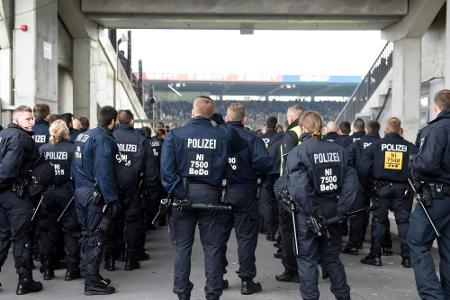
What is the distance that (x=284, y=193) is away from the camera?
5402 mm

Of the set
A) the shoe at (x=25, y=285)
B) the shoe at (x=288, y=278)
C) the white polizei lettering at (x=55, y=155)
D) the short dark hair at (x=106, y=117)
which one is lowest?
the shoe at (x=288, y=278)

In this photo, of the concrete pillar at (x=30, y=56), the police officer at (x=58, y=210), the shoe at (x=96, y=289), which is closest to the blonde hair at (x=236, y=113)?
the police officer at (x=58, y=210)

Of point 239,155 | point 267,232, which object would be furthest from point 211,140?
point 267,232

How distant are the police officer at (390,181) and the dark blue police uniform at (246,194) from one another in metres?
1.96

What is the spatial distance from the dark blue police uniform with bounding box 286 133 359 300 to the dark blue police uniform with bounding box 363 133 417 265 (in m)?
2.34

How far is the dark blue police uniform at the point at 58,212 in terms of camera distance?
641 cm

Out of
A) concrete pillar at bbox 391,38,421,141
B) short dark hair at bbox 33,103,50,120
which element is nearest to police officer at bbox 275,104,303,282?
short dark hair at bbox 33,103,50,120

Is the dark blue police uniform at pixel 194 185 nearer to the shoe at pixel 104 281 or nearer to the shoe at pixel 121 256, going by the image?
the shoe at pixel 104 281

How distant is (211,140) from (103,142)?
4.49 feet

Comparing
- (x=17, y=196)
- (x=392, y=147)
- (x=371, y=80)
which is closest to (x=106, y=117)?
(x=17, y=196)

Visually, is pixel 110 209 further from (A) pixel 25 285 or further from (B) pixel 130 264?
(B) pixel 130 264

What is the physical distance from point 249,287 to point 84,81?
11.5 meters

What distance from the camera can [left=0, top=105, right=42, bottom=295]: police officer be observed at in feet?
18.7

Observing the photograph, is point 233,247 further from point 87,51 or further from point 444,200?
point 87,51
